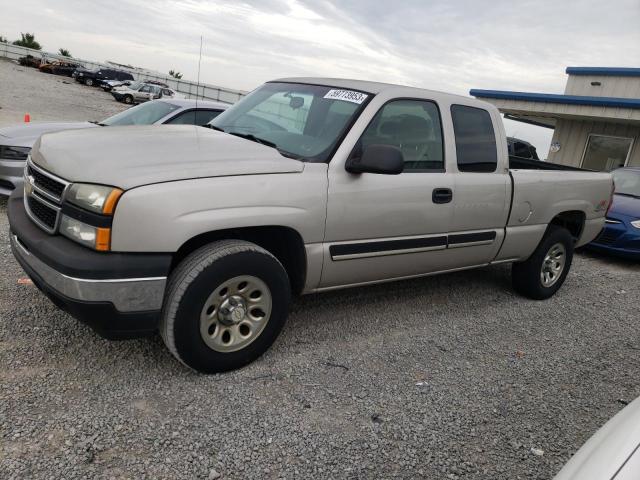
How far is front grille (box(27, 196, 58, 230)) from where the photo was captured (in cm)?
289

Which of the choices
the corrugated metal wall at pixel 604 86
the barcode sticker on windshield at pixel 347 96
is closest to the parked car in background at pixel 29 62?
the corrugated metal wall at pixel 604 86

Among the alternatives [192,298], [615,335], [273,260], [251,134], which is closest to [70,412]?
[192,298]

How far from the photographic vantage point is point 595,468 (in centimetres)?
158

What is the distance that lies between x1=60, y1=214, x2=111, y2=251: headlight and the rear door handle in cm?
230

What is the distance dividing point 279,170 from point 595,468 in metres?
2.21

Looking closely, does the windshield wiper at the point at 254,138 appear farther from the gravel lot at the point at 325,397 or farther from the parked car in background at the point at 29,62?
the parked car in background at the point at 29,62

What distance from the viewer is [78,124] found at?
6227mm

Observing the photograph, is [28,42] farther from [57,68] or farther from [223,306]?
[223,306]

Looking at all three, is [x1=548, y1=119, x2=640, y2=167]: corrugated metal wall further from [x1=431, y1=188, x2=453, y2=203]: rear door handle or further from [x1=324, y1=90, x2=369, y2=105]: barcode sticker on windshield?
[x1=324, y1=90, x2=369, y2=105]: barcode sticker on windshield

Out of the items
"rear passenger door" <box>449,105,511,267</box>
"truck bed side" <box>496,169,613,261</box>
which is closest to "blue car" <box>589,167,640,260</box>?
"truck bed side" <box>496,169,613,261</box>

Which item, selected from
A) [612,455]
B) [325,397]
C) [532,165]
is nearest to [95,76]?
[532,165]

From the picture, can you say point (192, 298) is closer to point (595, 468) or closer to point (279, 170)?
point (279, 170)

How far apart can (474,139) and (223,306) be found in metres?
2.55

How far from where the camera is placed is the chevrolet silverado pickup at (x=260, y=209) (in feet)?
8.76
